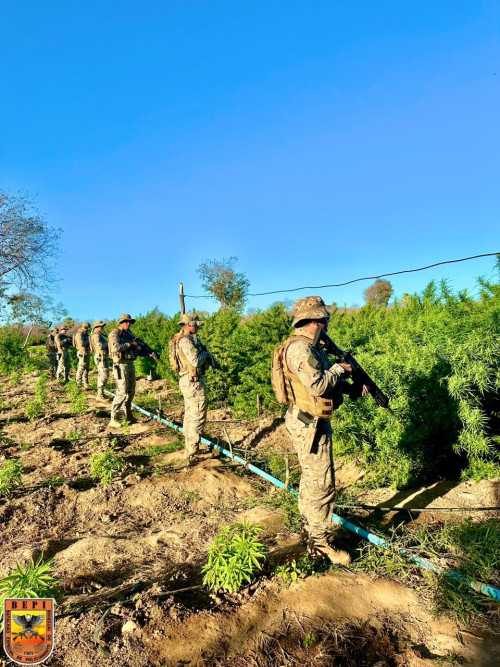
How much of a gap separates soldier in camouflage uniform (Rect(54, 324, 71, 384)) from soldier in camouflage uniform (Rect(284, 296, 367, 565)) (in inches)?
567

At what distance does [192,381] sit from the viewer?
22.3ft

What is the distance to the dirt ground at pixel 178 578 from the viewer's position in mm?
2631

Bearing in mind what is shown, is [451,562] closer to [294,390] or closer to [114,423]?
[294,390]

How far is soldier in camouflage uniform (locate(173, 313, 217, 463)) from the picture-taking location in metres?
6.67

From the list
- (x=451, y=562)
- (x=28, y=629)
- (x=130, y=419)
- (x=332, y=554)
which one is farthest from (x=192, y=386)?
(x=451, y=562)

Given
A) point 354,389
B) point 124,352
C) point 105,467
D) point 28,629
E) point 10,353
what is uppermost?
point 10,353

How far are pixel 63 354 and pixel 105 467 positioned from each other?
1201 centimetres

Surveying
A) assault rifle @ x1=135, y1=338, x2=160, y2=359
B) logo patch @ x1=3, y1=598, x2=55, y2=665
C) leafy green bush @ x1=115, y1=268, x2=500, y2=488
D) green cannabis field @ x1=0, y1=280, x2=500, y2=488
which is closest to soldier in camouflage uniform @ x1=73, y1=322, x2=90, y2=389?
assault rifle @ x1=135, y1=338, x2=160, y2=359

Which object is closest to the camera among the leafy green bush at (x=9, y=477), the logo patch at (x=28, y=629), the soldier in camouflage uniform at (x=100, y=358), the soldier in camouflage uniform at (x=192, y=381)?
the logo patch at (x=28, y=629)

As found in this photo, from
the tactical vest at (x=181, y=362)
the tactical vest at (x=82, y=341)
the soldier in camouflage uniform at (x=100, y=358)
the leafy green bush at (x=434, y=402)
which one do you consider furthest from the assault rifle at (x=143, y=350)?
the tactical vest at (x=82, y=341)

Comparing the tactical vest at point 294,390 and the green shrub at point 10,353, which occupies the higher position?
the green shrub at point 10,353

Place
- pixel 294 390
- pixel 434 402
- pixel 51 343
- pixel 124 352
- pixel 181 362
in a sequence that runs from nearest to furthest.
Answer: pixel 294 390 < pixel 434 402 < pixel 181 362 < pixel 124 352 < pixel 51 343

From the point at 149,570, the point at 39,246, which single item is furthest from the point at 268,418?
the point at 39,246

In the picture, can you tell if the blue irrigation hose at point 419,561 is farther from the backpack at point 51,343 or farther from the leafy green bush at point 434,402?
the backpack at point 51,343
